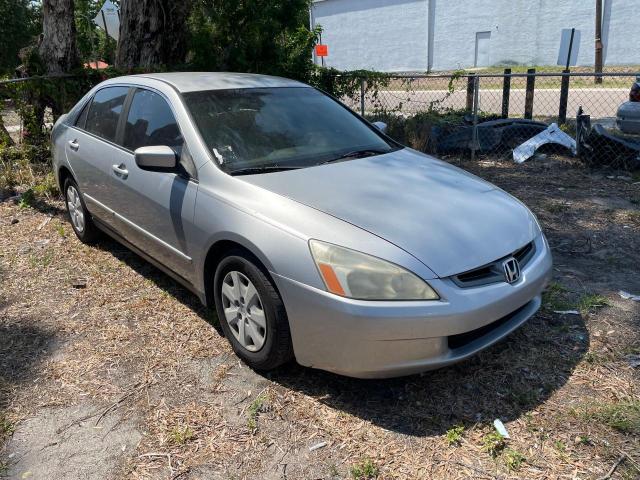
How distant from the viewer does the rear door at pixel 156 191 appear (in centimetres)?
348

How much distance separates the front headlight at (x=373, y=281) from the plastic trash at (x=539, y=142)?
6103mm

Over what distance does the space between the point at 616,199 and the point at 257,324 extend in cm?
495

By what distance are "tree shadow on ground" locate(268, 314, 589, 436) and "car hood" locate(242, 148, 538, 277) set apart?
72cm

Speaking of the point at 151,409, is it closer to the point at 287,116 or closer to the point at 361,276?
the point at 361,276

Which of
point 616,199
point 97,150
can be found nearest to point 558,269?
point 616,199

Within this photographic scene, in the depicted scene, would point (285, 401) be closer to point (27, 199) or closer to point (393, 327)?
point (393, 327)

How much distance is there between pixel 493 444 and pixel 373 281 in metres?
0.95

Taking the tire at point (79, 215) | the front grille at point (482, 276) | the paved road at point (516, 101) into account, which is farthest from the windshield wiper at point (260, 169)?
the paved road at point (516, 101)

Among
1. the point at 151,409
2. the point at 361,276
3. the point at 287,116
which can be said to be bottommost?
the point at 151,409

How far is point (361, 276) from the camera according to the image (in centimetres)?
260

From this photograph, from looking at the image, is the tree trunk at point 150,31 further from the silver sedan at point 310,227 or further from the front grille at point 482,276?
the front grille at point 482,276

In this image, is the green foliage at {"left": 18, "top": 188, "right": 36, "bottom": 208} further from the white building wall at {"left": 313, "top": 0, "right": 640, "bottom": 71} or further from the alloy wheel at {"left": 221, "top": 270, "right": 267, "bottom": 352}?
the white building wall at {"left": 313, "top": 0, "right": 640, "bottom": 71}

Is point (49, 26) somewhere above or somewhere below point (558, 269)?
above

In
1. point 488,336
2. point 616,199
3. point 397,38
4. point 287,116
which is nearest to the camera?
point 488,336
